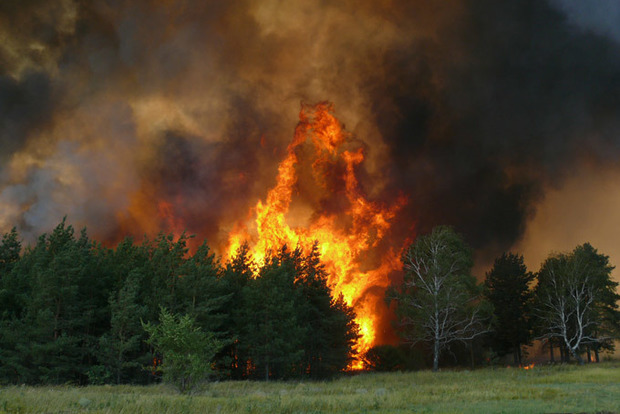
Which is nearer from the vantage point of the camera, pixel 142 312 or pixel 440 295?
pixel 142 312

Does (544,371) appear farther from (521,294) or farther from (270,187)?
(270,187)

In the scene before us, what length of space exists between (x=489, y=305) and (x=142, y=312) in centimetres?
4134

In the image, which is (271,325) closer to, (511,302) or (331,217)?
(331,217)

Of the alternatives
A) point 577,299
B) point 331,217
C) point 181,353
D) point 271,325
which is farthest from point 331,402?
point 331,217

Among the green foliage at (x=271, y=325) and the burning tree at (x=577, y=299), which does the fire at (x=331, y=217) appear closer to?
the green foliage at (x=271, y=325)

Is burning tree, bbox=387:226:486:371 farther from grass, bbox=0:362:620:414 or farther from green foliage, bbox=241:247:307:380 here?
grass, bbox=0:362:620:414

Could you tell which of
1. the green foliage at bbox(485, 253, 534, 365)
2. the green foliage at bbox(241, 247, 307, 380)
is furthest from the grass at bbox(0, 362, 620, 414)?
the green foliage at bbox(485, 253, 534, 365)

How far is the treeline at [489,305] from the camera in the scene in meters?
55.6

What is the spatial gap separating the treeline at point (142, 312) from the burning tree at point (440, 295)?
29.0 ft

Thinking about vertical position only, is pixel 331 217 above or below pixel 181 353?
A: above

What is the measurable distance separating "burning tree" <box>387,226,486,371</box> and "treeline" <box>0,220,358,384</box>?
29.0 feet

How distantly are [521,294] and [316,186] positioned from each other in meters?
42.8

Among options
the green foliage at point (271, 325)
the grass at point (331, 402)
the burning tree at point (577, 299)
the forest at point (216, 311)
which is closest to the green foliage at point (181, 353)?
the forest at point (216, 311)

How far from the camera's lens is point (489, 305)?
5562 centimetres
